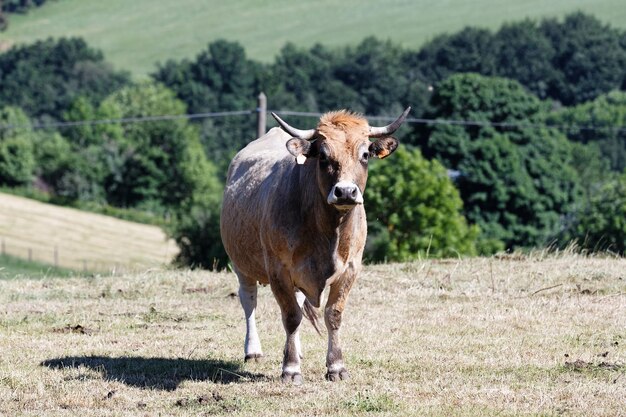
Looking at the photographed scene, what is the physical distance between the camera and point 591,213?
212 feet

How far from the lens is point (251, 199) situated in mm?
13203

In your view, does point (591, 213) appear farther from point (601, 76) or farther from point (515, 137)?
point (601, 76)

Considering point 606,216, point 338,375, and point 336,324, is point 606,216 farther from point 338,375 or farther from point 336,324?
point 338,375

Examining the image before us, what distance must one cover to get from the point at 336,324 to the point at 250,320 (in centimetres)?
161

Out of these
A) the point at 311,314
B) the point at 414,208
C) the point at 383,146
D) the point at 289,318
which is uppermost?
the point at 383,146

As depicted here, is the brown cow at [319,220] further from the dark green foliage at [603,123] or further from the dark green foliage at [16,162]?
the dark green foliage at [603,123]

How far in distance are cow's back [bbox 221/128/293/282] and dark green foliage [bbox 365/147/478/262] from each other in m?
40.4

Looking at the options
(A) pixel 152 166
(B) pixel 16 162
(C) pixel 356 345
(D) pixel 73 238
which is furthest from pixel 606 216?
(B) pixel 16 162

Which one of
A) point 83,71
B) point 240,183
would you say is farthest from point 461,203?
point 83,71

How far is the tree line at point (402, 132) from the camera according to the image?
58156 mm

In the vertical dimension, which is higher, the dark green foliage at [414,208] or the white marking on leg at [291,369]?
the white marking on leg at [291,369]

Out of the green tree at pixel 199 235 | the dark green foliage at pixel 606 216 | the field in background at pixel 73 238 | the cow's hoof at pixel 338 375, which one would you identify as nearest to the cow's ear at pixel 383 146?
the cow's hoof at pixel 338 375

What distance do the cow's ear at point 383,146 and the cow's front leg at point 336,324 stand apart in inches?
47.8

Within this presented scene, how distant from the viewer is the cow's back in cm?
1280
